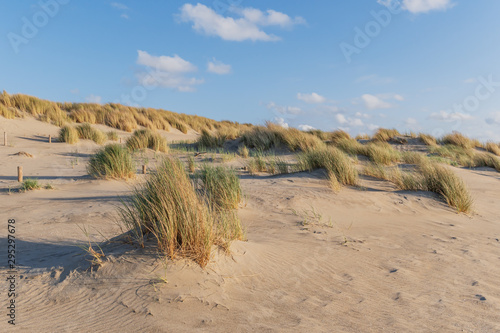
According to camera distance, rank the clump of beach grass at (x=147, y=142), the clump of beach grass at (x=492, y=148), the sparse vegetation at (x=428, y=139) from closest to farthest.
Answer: the clump of beach grass at (x=147, y=142), the clump of beach grass at (x=492, y=148), the sparse vegetation at (x=428, y=139)

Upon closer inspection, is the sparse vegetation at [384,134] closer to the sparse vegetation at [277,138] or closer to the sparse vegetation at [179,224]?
the sparse vegetation at [277,138]

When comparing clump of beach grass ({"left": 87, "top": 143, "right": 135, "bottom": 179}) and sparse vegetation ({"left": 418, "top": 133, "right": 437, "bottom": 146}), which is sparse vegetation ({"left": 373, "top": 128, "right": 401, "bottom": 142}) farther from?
clump of beach grass ({"left": 87, "top": 143, "right": 135, "bottom": 179})

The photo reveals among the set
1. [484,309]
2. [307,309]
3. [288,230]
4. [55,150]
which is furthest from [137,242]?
[55,150]

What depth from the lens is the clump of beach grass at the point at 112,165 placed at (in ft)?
25.5

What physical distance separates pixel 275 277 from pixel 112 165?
572 centimetres

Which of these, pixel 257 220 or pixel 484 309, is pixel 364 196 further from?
pixel 484 309

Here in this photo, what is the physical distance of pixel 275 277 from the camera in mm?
3137

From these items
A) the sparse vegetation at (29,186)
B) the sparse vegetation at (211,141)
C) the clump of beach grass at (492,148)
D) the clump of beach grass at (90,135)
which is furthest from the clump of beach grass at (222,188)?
the clump of beach grass at (492,148)

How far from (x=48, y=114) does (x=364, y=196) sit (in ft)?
55.7

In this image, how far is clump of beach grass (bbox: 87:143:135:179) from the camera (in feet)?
25.5

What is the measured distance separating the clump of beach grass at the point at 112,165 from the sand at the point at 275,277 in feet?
7.09

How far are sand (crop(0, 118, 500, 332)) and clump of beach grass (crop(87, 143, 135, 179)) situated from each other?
216 cm

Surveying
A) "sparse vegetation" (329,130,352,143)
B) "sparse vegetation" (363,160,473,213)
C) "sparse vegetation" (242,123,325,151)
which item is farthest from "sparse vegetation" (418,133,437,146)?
"sparse vegetation" (363,160,473,213)

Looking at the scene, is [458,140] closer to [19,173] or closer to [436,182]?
[436,182]
